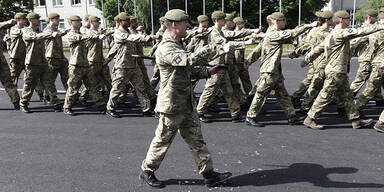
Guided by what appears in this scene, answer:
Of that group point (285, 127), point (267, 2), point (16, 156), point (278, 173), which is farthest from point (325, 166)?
point (267, 2)

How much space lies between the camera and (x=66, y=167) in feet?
17.4

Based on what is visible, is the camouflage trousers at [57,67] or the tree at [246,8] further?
the tree at [246,8]

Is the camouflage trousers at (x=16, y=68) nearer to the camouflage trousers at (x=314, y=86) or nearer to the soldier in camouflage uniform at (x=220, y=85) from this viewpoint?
the soldier in camouflage uniform at (x=220, y=85)

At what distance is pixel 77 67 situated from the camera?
8375 millimetres

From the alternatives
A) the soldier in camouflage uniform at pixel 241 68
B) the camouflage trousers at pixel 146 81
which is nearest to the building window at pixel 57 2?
the camouflage trousers at pixel 146 81

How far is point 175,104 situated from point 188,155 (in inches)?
57.1

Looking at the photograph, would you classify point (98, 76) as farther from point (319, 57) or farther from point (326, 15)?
point (326, 15)

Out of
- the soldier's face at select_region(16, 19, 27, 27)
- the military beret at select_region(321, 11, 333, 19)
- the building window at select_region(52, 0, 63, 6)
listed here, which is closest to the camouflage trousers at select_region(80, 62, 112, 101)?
the soldier's face at select_region(16, 19, 27, 27)

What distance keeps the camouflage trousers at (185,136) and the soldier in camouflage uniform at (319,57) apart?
13.1 ft

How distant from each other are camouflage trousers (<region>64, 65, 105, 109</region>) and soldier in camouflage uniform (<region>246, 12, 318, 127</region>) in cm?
368

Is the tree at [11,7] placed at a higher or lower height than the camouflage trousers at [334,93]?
higher

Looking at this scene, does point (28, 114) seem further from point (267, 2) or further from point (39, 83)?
point (267, 2)

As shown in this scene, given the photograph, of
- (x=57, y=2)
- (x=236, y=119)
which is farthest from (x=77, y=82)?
(x=57, y=2)

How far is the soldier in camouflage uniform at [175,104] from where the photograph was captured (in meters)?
4.27
